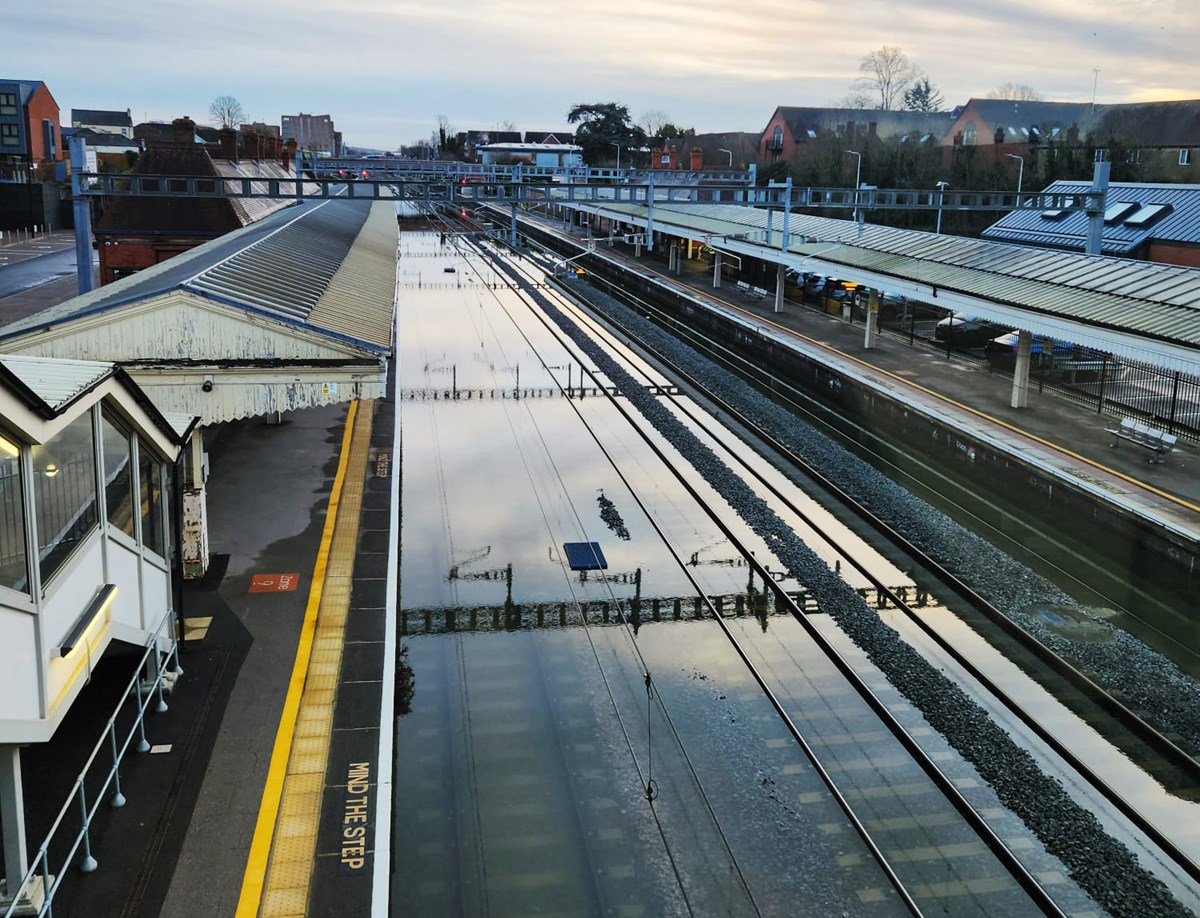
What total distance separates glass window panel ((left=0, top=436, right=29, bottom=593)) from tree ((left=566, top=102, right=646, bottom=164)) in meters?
98.9

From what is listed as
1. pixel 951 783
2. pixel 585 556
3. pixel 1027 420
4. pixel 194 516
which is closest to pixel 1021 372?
pixel 1027 420

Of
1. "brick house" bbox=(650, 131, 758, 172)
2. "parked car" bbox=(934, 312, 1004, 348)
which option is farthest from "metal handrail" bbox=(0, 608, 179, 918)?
"brick house" bbox=(650, 131, 758, 172)

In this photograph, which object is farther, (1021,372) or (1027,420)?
(1021,372)

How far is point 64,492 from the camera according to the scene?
24.5 ft

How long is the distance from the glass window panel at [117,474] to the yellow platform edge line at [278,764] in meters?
2.24

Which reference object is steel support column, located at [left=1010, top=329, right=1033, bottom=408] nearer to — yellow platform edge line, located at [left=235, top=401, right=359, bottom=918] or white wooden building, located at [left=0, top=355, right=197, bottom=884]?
yellow platform edge line, located at [left=235, top=401, right=359, bottom=918]

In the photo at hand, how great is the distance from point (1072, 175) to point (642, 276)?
77.3ft

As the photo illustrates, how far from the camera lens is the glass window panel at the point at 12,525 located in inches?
249

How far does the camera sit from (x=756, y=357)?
112 ft

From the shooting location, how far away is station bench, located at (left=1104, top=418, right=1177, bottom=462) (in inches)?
756

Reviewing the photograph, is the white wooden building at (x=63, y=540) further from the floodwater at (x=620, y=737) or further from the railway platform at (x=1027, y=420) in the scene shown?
the railway platform at (x=1027, y=420)

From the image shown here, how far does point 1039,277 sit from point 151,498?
895 inches

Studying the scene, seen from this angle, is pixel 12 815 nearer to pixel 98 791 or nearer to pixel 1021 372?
pixel 98 791

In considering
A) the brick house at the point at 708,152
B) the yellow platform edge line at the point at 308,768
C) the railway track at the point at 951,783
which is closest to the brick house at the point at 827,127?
the brick house at the point at 708,152
